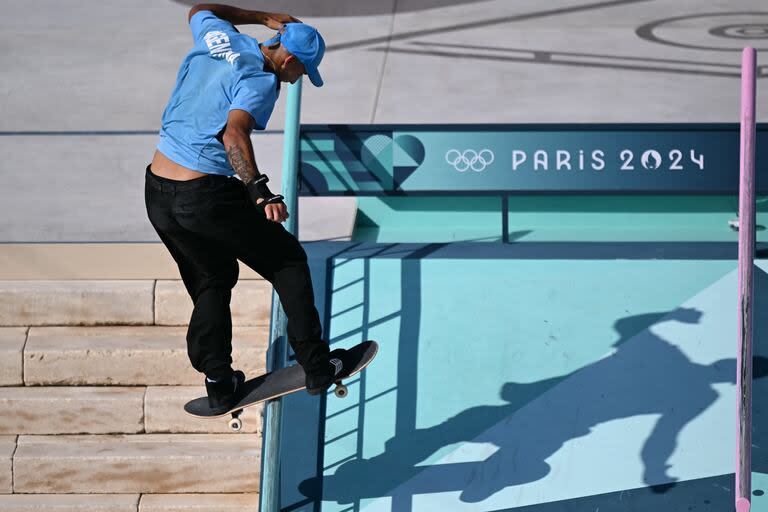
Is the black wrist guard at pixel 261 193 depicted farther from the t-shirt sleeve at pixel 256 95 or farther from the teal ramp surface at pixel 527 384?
the teal ramp surface at pixel 527 384

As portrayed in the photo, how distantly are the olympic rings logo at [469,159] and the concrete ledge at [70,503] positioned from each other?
2588 millimetres

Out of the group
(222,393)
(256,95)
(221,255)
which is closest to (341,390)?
(222,393)

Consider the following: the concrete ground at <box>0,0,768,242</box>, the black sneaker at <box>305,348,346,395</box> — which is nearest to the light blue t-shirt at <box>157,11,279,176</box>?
the black sneaker at <box>305,348,346,395</box>

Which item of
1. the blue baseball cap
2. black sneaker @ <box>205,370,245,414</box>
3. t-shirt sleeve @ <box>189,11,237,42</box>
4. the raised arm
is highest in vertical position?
the raised arm

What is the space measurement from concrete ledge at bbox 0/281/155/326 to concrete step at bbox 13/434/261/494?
3.23 feet

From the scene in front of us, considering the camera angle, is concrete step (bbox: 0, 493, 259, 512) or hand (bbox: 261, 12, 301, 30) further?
concrete step (bbox: 0, 493, 259, 512)

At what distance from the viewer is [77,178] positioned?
31.8ft

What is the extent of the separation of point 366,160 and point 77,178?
3.31 m

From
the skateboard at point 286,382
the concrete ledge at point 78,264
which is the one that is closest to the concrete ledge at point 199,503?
the skateboard at point 286,382

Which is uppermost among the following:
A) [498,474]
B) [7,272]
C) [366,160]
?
[366,160]

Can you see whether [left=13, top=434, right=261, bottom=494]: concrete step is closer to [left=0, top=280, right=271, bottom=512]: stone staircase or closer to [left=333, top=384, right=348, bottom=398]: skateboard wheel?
[left=0, top=280, right=271, bottom=512]: stone staircase

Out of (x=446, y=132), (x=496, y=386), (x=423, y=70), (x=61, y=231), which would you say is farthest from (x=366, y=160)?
(x=423, y=70)

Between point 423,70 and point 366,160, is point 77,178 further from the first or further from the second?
point 423,70

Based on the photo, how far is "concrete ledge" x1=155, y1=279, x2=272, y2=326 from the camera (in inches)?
298
